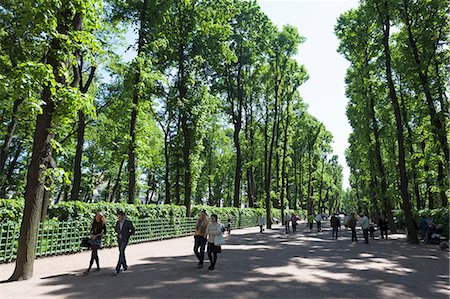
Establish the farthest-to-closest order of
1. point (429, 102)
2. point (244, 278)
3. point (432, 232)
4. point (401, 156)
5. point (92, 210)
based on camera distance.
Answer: point (401, 156) < point (432, 232) < point (429, 102) < point (92, 210) < point (244, 278)

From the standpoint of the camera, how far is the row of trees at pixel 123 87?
8.68 metres

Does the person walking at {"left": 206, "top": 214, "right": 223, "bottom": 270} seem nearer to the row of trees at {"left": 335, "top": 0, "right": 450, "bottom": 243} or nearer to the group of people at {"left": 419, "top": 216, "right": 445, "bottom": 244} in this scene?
the row of trees at {"left": 335, "top": 0, "right": 450, "bottom": 243}

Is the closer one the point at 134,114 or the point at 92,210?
the point at 92,210

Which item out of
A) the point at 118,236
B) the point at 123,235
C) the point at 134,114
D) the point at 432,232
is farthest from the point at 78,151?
the point at 432,232

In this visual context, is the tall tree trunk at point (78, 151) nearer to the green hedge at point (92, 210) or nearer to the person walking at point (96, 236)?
the green hedge at point (92, 210)

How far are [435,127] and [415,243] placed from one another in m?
6.68

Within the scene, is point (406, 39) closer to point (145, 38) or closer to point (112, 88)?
point (145, 38)

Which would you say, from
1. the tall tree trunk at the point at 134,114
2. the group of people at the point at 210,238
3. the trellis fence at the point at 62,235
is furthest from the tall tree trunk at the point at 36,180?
the tall tree trunk at the point at 134,114

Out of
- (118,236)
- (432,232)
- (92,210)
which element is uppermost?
(92,210)

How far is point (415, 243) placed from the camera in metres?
18.9

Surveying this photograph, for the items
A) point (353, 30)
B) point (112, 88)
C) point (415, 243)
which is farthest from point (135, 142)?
point (353, 30)

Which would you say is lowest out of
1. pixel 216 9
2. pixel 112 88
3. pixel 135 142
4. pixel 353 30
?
pixel 135 142

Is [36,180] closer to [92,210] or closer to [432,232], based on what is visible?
[92,210]

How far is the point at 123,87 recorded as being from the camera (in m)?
22.6
